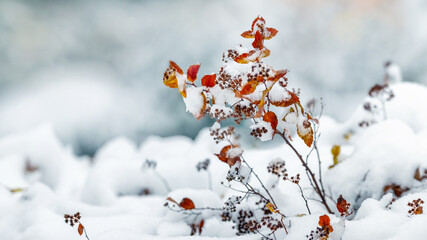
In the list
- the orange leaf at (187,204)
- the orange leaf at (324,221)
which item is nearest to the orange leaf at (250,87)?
the orange leaf at (324,221)

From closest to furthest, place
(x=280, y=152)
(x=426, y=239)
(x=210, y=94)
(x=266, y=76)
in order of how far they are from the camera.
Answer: (x=426, y=239), (x=266, y=76), (x=210, y=94), (x=280, y=152)

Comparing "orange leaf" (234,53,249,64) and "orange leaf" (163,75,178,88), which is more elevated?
"orange leaf" (234,53,249,64)

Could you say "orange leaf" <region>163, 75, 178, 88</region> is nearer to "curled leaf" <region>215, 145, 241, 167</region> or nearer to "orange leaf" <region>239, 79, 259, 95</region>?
"orange leaf" <region>239, 79, 259, 95</region>

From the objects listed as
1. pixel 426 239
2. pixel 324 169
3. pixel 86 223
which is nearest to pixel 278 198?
pixel 324 169

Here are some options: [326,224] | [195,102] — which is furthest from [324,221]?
[195,102]

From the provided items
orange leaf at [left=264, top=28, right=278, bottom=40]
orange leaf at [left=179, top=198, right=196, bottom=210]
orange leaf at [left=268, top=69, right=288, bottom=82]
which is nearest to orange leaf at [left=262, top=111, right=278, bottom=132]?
orange leaf at [left=268, top=69, right=288, bottom=82]

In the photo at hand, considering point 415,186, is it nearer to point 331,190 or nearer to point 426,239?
point 331,190

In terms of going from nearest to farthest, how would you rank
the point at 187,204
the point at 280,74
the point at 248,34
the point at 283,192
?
the point at 280,74 < the point at 248,34 < the point at 187,204 < the point at 283,192

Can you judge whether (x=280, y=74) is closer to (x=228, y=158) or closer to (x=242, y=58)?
(x=242, y=58)

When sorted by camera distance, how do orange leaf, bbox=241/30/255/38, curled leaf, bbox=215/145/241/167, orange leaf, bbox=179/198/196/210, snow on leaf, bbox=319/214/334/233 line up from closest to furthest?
snow on leaf, bbox=319/214/334/233 → orange leaf, bbox=241/30/255/38 → curled leaf, bbox=215/145/241/167 → orange leaf, bbox=179/198/196/210
